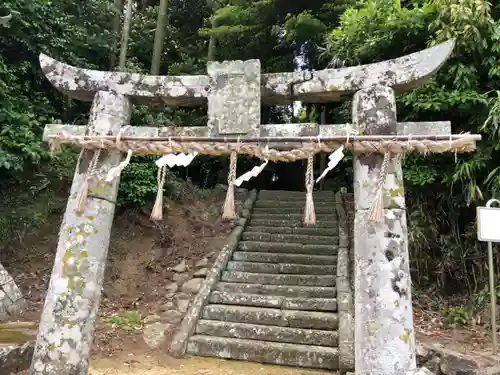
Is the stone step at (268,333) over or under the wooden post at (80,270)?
under

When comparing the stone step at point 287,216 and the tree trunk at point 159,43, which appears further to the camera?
the tree trunk at point 159,43

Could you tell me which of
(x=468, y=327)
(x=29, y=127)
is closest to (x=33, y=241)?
(x=29, y=127)

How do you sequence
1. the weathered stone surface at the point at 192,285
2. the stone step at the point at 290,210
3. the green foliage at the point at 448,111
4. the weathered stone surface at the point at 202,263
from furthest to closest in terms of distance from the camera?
the stone step at the point at 290,210, the weathered stone surface at the point at 202,263, the weathered stone surface at the point at 192,285, the green foliage at the point at 448,111

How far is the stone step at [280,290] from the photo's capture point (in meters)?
6.75

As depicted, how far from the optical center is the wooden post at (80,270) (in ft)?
13.3

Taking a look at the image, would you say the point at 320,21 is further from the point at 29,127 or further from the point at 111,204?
the point at 111,204

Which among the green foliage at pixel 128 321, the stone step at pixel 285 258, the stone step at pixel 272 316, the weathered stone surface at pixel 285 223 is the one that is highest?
the weathered stone surface at pixel 285 223

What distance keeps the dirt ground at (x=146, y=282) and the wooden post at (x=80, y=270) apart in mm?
1199

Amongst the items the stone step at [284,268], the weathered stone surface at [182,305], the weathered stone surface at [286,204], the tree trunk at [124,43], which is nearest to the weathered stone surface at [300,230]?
the weathered stone surface at [286,204]

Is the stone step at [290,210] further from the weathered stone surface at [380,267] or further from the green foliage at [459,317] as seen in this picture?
the weathered stone surface at [380,267]

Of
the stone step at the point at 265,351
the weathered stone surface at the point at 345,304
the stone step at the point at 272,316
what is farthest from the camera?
the stone step at the point at 272,316

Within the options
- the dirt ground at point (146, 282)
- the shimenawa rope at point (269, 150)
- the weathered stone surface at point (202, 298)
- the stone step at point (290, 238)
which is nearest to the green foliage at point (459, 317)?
the dirt ground at point (146, 282)

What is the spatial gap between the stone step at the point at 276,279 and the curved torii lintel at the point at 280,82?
3526mm

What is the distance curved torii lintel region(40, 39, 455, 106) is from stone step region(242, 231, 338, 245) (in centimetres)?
432
